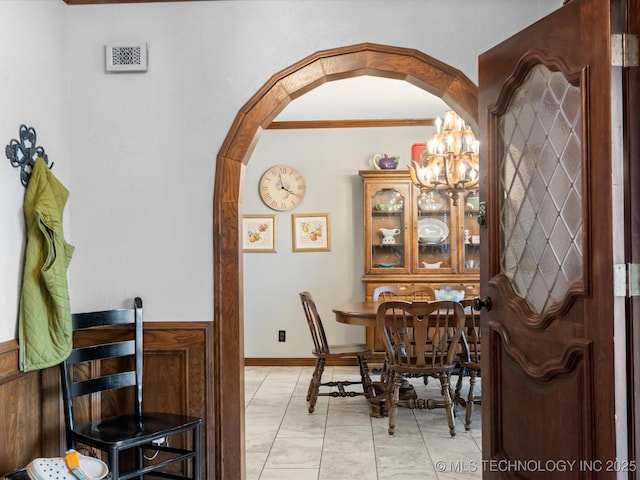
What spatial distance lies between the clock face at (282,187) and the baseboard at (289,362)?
161 centimetres

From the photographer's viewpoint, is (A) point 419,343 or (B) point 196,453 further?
(A) point 419,343

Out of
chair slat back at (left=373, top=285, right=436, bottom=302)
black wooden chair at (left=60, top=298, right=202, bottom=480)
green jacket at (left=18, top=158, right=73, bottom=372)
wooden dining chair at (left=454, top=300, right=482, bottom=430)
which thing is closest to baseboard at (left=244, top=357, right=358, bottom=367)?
chair slat back at (left=373, top=285, right=436, bottom=302)

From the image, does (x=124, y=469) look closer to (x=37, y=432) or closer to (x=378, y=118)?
(x=37, y=432)

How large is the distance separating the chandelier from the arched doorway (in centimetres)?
152

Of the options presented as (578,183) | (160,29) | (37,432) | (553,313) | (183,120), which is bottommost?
(37,432)

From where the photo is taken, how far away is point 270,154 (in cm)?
662

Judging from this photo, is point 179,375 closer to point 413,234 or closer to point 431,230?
point 413,234

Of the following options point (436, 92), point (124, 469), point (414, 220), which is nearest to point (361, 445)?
point (124, 469)

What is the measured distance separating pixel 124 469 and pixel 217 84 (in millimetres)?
1883

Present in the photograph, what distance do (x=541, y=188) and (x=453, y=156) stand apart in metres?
2.29

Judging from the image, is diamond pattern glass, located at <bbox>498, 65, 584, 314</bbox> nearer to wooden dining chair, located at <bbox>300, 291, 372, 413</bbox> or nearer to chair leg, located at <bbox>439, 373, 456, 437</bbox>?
chair leg, located at <bbox>439, 373, 456, 437</bbox>

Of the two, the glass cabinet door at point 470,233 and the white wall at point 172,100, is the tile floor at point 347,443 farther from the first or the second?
the glass cabinet door at point 470,233

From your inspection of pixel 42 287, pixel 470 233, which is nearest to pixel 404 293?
pixel 470 233

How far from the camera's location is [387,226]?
6379 mm
